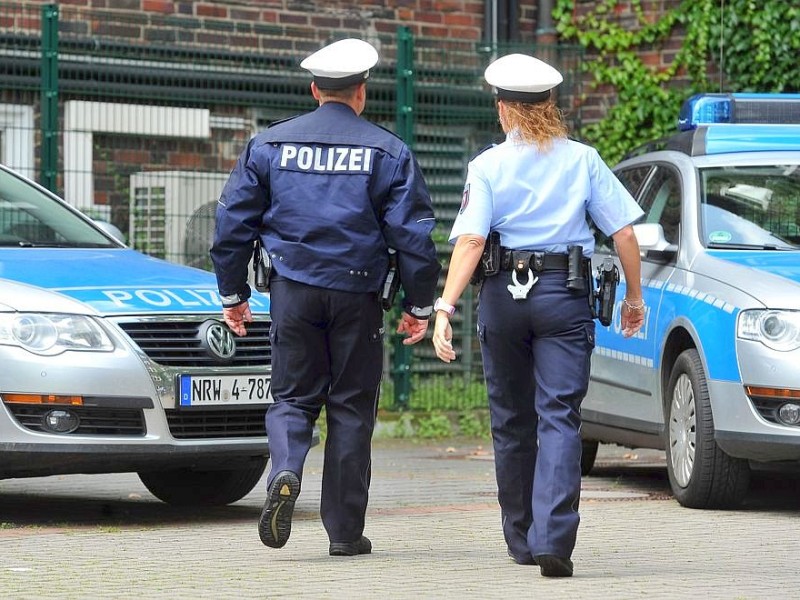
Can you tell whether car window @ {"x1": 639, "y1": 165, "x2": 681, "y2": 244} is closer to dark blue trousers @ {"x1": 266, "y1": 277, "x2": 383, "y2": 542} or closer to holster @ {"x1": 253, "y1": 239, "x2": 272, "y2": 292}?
dark blue trousers @ {"x1": 266, "y1": 277, "x2": 383, "y2": 542}

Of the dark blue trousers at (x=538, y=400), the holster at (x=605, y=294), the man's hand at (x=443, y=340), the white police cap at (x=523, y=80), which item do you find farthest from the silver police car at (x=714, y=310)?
A: the man's hand at (x=443, y=340)

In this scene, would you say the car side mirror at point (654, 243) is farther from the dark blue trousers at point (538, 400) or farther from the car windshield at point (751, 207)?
the dark blue trousers at point (538, 400)

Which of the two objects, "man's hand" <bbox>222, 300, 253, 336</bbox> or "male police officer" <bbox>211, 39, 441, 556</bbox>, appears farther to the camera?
"man's hand" <bbox>222, 300, 253, 336</bbox>

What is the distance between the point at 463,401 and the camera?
529 inches

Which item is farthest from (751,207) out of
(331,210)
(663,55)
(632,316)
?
(663,55)

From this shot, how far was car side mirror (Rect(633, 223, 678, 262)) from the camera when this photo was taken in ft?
28.8

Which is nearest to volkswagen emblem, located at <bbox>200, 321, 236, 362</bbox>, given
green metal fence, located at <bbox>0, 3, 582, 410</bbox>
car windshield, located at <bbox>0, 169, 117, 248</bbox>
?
car windshield, located at <bbox>0, 169, 117, 248</bbox>

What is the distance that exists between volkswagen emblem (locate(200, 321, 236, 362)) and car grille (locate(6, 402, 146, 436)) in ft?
1.37

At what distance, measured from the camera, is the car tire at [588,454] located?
33.9 feet

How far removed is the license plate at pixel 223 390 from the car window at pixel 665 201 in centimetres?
233

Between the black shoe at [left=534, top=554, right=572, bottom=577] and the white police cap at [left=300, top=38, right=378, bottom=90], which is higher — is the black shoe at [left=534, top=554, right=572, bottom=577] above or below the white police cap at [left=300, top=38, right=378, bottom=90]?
below

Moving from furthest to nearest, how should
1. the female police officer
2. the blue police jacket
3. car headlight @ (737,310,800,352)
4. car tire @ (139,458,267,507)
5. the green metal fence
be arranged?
the green metal fence, car tire @ (139,458,267,507), car headlight @ (737,310,800,352), the blue police jacket, the female police officer

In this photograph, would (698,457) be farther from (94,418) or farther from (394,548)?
(94,418)

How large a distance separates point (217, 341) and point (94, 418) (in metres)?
0.63
